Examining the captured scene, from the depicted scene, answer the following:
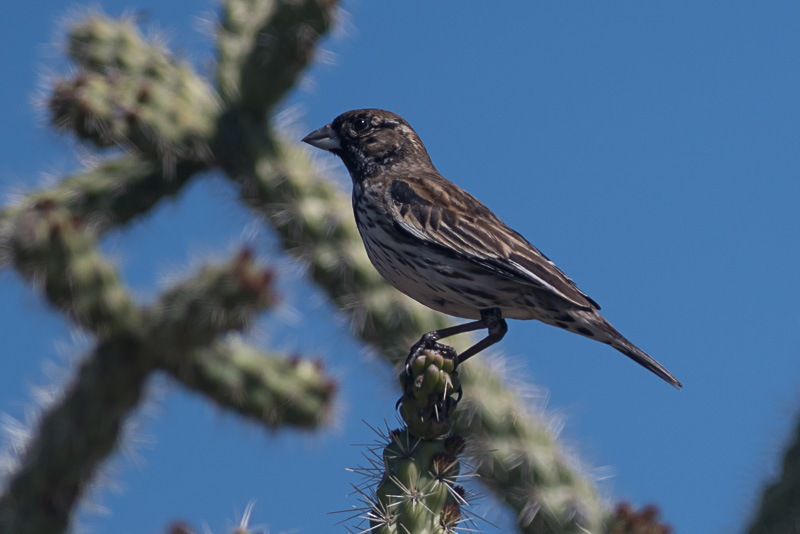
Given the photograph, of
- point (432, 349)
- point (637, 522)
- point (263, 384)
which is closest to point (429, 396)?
point (432, 349)

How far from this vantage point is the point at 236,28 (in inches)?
295

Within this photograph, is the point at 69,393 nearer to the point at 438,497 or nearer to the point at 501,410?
the point at 501,410

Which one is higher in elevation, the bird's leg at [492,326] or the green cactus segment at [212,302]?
the green cactus segment at [212,302]

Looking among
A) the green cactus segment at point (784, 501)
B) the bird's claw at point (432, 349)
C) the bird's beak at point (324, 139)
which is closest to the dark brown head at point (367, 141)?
the bird's beak at point (324, 139)

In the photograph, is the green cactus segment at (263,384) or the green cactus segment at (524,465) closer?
the green cactus segment at (524,465)

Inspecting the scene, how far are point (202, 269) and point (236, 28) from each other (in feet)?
7.06

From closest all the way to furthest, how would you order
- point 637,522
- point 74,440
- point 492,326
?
1. point 637,522
2. point 492,326
3. point 74,440

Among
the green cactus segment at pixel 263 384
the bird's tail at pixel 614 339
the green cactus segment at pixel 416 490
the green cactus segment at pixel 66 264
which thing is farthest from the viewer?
the green cactus segment at pixel 263 384

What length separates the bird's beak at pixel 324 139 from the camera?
6973 mm

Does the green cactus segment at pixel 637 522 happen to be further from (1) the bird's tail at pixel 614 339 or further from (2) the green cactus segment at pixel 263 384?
(2) the green cactus segment at pixel 263 384

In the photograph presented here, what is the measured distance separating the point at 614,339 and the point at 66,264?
2878 millimetres

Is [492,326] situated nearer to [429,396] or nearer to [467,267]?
[467,267]

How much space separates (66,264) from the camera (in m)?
5.97

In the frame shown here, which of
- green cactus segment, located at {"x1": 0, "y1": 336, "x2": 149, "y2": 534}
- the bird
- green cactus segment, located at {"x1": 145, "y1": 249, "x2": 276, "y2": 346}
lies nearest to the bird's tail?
the bird
